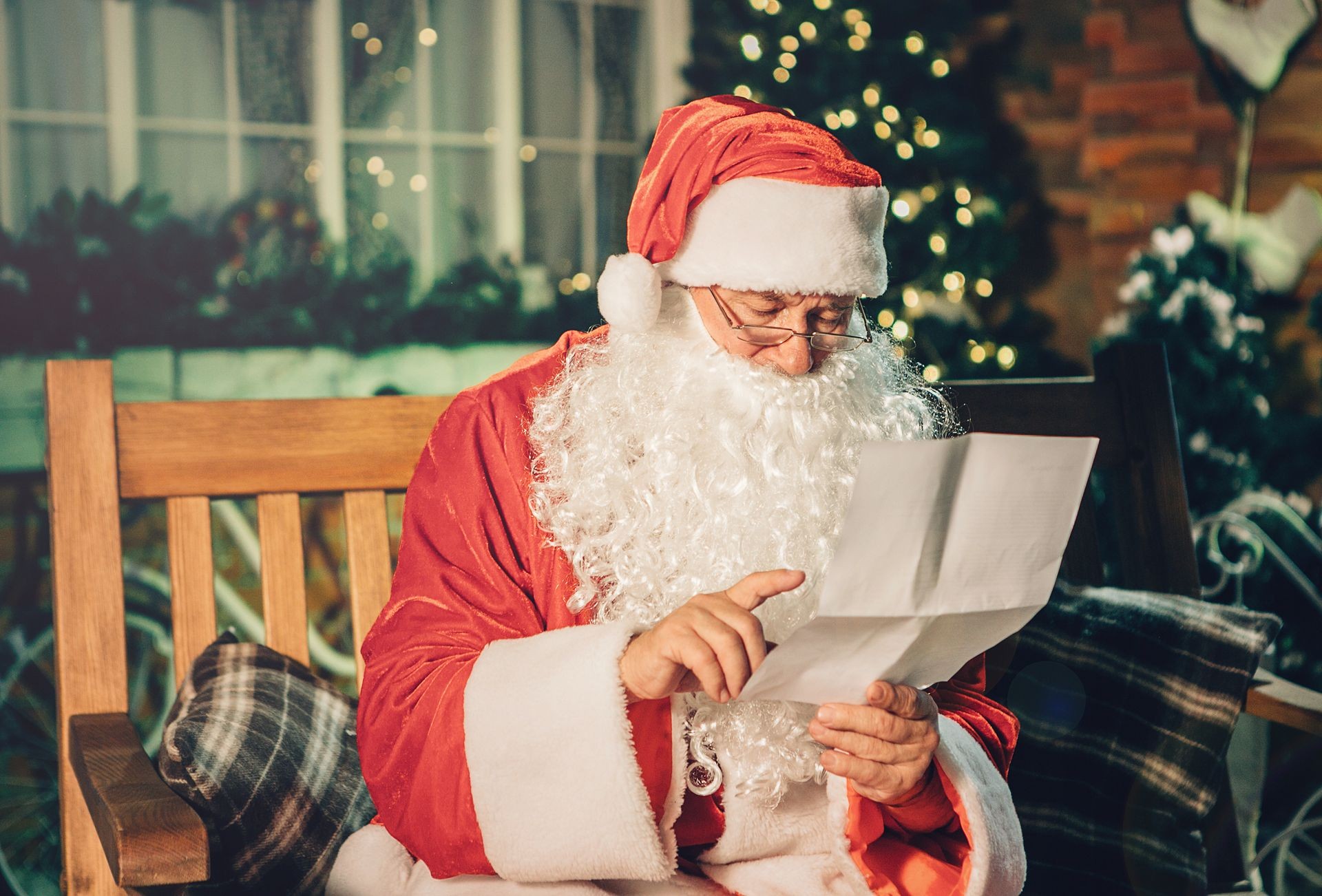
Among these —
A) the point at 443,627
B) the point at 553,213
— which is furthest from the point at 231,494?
the point at 553,213

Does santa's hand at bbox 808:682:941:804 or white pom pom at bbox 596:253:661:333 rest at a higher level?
white pom pom at bbox 596:253:661:333

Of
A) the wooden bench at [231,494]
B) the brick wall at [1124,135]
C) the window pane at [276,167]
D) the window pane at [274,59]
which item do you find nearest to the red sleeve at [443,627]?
the wooden bench at [231,494]

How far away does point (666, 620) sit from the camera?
1.16 meters

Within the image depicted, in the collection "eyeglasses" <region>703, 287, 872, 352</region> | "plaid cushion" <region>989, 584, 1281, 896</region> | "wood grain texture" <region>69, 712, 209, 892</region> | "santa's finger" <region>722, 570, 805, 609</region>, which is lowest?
Result: "plaid cushion" <region>989, 584, 1281, 896</region>

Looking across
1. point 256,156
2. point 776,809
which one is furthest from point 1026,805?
point 256,156

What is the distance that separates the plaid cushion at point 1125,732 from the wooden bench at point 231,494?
3.9 inches

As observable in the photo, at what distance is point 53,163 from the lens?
12.1 ft

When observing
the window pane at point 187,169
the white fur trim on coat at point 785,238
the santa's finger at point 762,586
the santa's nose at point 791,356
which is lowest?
the santa's finger at point 762,586

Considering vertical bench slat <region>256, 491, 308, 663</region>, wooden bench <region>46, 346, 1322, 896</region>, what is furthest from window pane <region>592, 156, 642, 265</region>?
vertical bench slat <region>256, 491, 308, 663</region>

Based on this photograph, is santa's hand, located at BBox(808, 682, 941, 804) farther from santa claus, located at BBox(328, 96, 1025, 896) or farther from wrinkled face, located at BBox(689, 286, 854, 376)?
wrinkled face, located at BBox(689, 286, 854, 376)

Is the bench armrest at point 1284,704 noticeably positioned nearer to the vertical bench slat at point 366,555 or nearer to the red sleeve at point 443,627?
the red sleeve at point 443,627

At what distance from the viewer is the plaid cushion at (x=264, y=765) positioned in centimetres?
153

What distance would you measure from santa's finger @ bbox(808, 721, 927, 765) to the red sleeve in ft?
1.36

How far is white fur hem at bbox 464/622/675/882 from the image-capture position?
123cm
